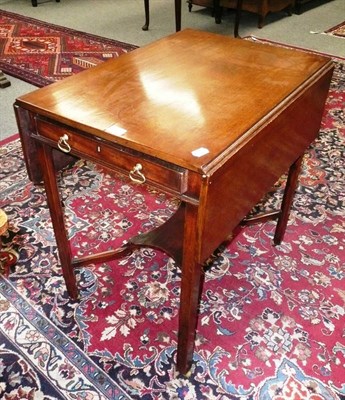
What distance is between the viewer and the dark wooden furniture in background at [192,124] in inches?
35.0

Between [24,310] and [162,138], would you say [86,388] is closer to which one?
[24,310]

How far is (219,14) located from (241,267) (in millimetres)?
3743

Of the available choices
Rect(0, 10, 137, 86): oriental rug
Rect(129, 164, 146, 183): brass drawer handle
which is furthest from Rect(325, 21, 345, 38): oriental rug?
Rect(129, 164, 146, 183): brass drawer handle

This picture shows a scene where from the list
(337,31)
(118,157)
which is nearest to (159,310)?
(118,157)

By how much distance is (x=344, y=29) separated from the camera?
14.5ft

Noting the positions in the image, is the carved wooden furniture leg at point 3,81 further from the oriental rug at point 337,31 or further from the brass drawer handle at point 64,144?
the oriental rug at point 337,31

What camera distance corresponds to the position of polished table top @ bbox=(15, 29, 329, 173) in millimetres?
900

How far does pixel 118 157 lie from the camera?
3.14 feet

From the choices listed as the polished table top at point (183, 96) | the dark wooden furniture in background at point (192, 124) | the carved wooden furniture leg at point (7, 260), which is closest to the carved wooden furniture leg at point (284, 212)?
the dark wooden furniture in background at point (192, 124)

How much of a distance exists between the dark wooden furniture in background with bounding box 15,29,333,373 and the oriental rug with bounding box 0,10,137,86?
7.13ft

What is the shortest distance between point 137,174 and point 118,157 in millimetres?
62

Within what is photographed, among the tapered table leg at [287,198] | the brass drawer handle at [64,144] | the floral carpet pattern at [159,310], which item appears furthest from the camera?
the tapered table leg at [287,198]

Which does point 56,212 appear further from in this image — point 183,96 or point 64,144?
point 183,96

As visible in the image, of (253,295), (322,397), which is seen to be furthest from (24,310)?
(322,397)
